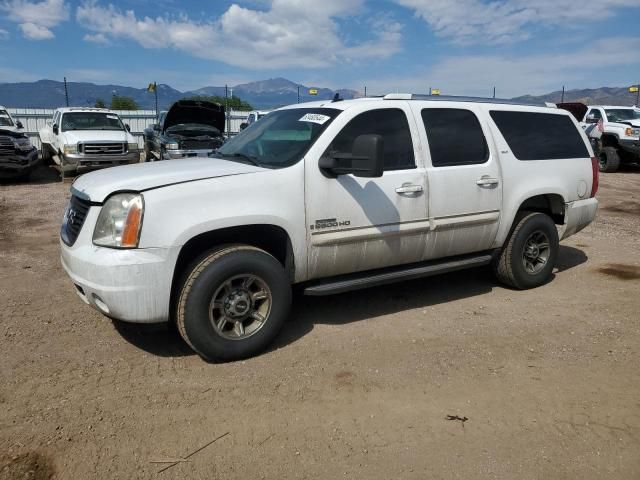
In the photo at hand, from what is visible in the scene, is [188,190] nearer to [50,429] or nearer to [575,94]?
[50,429]

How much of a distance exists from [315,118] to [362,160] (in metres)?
0.78

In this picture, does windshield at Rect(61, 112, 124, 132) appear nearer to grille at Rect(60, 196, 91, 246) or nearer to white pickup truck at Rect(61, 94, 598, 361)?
white pickup truck at Rect(61, 94, 598, 361)

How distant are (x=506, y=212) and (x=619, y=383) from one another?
187 centimetres

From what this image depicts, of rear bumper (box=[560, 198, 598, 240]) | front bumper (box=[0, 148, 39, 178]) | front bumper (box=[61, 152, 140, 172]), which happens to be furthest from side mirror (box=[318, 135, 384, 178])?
front bumper (box=[0, 148, 39, 178])

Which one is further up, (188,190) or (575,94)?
(575,94)

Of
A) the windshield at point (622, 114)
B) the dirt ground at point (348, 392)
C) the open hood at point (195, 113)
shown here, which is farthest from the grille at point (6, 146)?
the windshield at point (622, 114)

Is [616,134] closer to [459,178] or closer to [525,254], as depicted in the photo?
[525,254]

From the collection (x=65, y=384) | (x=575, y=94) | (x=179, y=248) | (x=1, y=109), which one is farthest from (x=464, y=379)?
(x=575, y=94)

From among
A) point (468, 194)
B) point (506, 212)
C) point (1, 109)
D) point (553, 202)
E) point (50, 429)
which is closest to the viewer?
point (50, 429)

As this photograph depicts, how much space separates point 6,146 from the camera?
40.1ft

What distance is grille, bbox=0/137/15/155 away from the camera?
12.0m

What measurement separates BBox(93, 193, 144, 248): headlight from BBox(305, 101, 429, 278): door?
3.86 feet

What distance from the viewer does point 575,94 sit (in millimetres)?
95438

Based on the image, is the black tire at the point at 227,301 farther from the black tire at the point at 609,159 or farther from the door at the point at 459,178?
the black tire at the point at 609,159
